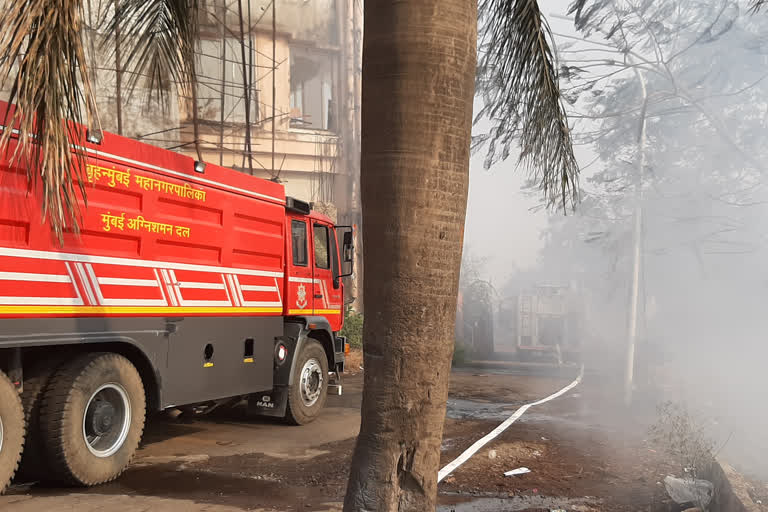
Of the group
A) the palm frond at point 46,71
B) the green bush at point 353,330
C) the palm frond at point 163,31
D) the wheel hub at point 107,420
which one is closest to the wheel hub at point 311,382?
the wheel hub at point 107,420

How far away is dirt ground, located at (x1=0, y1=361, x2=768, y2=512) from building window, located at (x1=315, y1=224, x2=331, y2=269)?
234 centimetres

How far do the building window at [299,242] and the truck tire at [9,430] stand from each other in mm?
4749

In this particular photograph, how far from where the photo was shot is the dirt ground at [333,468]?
257 inches

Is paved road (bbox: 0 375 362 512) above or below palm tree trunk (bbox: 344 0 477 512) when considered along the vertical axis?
below

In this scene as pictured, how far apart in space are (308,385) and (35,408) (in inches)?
180

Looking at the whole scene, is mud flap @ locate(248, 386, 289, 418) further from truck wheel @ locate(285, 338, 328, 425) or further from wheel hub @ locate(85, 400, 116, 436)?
wheel hub @ locate(85, 400, 116, 436)

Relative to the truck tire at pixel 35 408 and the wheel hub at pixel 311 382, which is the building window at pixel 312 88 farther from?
the truck tire at pixel 35 408

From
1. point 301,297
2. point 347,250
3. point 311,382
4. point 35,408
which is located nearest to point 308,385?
point 311,382

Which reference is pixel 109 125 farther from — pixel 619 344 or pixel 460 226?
pixel 619 344

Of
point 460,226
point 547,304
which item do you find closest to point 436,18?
point 460,226

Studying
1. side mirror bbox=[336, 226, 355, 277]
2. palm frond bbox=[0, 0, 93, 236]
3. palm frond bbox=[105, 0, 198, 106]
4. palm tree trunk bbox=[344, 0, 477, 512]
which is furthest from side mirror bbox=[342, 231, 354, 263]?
palm frond bbox=[0, 0, 93, 236]

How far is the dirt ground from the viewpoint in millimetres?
6523

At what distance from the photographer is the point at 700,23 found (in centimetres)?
1582

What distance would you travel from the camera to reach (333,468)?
7859mm
